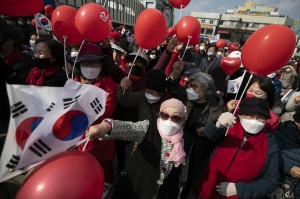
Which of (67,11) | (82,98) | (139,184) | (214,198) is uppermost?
(67,11)

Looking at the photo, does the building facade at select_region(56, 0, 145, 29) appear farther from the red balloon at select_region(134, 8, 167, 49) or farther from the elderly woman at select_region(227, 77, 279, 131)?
the elderly woman at select_region(227, 77, 279, 131)

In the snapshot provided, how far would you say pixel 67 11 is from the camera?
2.22m

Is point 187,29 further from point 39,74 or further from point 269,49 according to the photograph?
point 39,74

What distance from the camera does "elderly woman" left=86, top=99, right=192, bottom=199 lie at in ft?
4.93

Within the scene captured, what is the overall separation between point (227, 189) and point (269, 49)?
148 centimetres

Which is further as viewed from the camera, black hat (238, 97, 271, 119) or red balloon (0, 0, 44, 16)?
red balloon (0, 0, 44, 16)

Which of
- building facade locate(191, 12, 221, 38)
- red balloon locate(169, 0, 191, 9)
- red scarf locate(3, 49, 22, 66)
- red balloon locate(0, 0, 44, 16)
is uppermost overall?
red balloon locate(169, 0, 191, 9)

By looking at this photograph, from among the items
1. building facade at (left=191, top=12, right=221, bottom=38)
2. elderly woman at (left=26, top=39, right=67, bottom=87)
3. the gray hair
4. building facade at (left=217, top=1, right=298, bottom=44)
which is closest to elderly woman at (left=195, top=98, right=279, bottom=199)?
the gray hair

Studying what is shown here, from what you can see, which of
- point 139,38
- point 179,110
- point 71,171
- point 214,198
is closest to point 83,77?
point 139,38

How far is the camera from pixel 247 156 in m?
1.64

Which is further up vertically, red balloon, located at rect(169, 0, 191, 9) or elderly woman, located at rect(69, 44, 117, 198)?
red balloon, located at rect(169, 0, 191, 9)

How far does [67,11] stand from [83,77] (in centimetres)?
96

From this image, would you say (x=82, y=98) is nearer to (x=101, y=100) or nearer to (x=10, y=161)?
(x=101, y=100)

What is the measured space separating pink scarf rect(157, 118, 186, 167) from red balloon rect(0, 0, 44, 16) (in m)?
2.21
